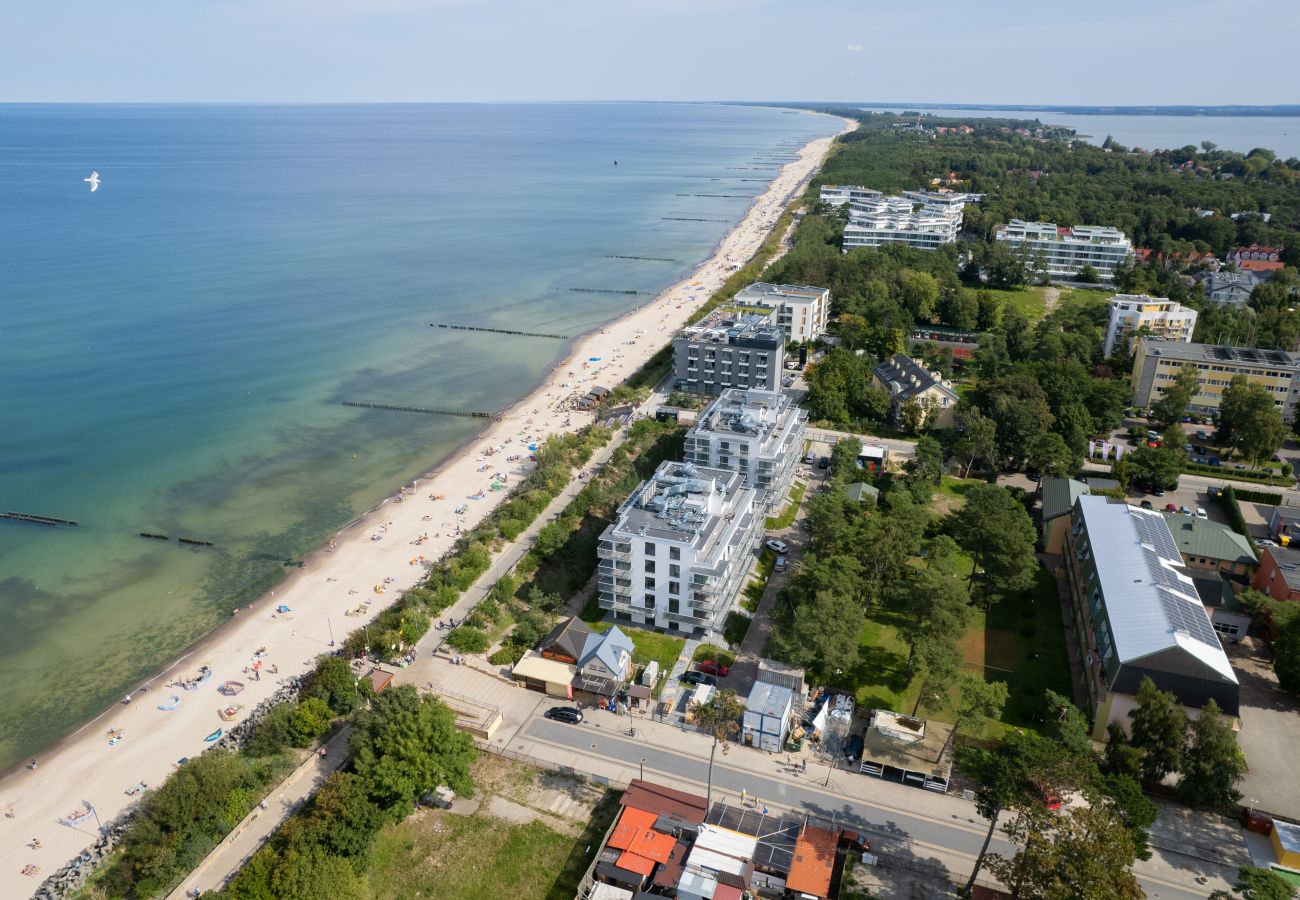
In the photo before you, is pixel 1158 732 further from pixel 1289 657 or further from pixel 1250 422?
pixel 1250 422

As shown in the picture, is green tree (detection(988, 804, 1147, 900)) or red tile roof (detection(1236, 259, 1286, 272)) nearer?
green tree (detection(988, 804, 1147, 900))

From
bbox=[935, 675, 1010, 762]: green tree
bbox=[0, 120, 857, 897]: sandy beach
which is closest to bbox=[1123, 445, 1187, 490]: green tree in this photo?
bbox=[935, 675, 1010, 762]: green tree

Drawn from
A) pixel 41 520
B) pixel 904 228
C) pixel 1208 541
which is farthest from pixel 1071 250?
pixel 41 520

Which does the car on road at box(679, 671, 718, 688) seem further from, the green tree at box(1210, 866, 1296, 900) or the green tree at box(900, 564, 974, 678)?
the green tree at box(1210, 866, 1296, 900)

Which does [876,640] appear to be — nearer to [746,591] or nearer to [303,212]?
[746,591]

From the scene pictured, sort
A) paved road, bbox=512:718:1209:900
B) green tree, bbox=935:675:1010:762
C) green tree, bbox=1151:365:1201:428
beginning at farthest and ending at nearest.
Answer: green tree, bbox=1151:365:1201:428, green tree, bbox=935:675:1010:762, paved road, bbox=512:718:1209:900

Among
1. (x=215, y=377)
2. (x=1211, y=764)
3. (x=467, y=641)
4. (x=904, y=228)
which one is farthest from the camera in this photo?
(x=904, y=228)
